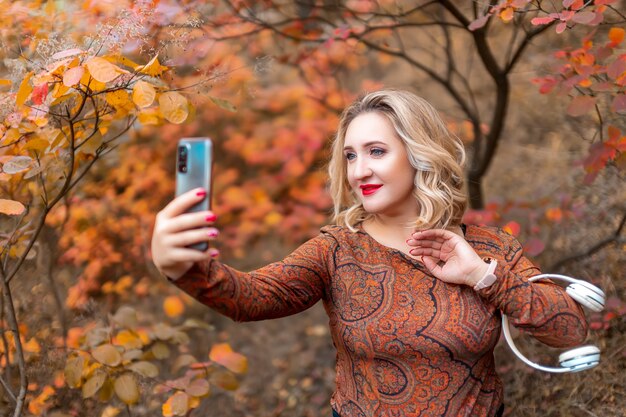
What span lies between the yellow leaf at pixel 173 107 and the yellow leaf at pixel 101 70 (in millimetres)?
297

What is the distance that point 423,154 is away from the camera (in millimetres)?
2088

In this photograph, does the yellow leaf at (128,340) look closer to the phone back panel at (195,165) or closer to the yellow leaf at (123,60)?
the yellow leaf at (123,60)

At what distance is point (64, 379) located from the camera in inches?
107

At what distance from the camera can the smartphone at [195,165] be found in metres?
1.54

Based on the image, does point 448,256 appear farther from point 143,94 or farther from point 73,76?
point 73,76

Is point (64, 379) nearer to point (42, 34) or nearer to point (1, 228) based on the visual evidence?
point (1, 228)

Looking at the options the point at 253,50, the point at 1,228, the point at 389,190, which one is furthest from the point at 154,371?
the point at 253,50

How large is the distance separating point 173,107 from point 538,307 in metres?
1.40

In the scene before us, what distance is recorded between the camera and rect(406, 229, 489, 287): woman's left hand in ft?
6.27

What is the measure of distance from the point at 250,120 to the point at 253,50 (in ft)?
6.25

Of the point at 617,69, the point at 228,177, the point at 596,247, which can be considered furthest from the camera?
the point at 228,177

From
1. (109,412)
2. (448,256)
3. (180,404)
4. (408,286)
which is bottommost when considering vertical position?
(109,412)

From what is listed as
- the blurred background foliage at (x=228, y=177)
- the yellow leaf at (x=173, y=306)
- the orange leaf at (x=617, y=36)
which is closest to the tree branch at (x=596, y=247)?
the blurred background foliage at (x=228, y=177)

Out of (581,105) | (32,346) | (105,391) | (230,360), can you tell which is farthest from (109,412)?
(581,105)
